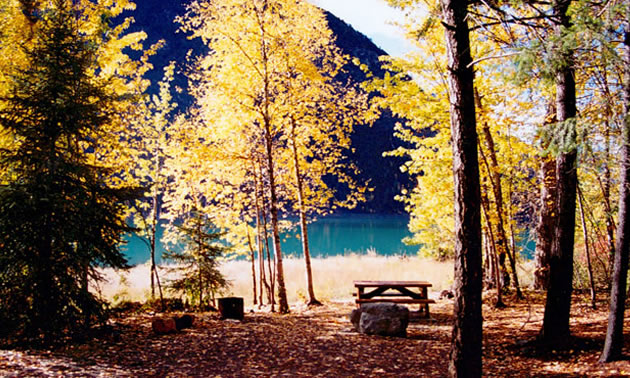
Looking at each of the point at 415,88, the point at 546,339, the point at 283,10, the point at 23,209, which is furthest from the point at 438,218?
the point at 23,209

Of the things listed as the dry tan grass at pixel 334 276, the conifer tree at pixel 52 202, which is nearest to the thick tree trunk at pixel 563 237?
the conifer tree at pixel 52 202

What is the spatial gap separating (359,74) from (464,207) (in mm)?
98460

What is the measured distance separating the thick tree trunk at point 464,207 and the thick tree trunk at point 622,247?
1.59 metres

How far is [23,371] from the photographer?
4.72 meters

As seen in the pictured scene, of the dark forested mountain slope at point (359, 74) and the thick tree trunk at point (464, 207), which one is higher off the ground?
the dark forested mountain slope at point (359, 74)

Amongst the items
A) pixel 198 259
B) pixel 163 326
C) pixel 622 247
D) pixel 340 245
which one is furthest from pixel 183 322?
pixel 340 245

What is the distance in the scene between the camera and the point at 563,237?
532 centimetres

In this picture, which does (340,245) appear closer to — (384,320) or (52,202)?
(384,320)

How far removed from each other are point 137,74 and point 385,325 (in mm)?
6985

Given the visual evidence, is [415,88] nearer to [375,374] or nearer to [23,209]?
[375,374]

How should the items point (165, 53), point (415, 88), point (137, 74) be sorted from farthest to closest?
point (165, 53), point (137, 74), point (415, 88)

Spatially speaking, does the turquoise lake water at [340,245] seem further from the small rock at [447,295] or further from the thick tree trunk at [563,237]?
the thick tree trunk at [563,237]

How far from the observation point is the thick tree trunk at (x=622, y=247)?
434cm

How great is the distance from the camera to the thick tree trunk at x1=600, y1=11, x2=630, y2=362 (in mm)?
4340
